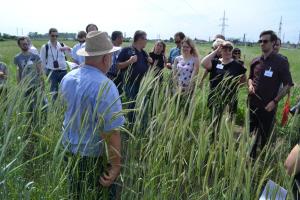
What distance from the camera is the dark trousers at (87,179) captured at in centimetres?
195

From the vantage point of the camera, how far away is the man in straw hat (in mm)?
1938

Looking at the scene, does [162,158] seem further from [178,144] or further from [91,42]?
[91,42]

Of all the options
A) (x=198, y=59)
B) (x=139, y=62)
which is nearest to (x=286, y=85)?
(x=198, y=59)

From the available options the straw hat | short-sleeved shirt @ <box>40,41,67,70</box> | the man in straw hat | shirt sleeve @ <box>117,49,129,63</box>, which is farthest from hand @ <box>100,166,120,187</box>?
short-sleeved shirt @ <box>40,41,67,70</box>

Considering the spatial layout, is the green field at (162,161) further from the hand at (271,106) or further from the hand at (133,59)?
the hand at (133,59)

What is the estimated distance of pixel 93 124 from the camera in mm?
1963

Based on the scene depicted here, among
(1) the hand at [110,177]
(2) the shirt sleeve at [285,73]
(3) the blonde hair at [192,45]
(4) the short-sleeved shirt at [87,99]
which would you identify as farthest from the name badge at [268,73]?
(1) the hand at [110,177]

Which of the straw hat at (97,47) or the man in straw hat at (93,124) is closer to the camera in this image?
the man in straw hat at (93,124)

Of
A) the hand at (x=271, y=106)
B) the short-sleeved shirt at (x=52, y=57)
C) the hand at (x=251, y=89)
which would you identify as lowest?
the hand at (x=271, y=106)

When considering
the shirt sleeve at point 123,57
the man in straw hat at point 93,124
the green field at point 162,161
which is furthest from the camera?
the shirt sleeve at point 123,57

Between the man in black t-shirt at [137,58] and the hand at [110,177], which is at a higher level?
the man in black t-shirt at [137,58]

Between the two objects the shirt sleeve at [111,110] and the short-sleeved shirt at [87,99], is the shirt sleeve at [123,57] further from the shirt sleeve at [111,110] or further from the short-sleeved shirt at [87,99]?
the shirt sleeve at [111,110]

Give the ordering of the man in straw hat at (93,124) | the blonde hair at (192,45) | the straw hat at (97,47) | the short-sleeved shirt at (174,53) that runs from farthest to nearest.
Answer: the short-sleeved shirt at (174,53), the blonde hair at (192,45), the straw hat at (97,47), the man in straw hat at (93,124)

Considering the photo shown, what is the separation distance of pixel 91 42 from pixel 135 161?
0.96m
